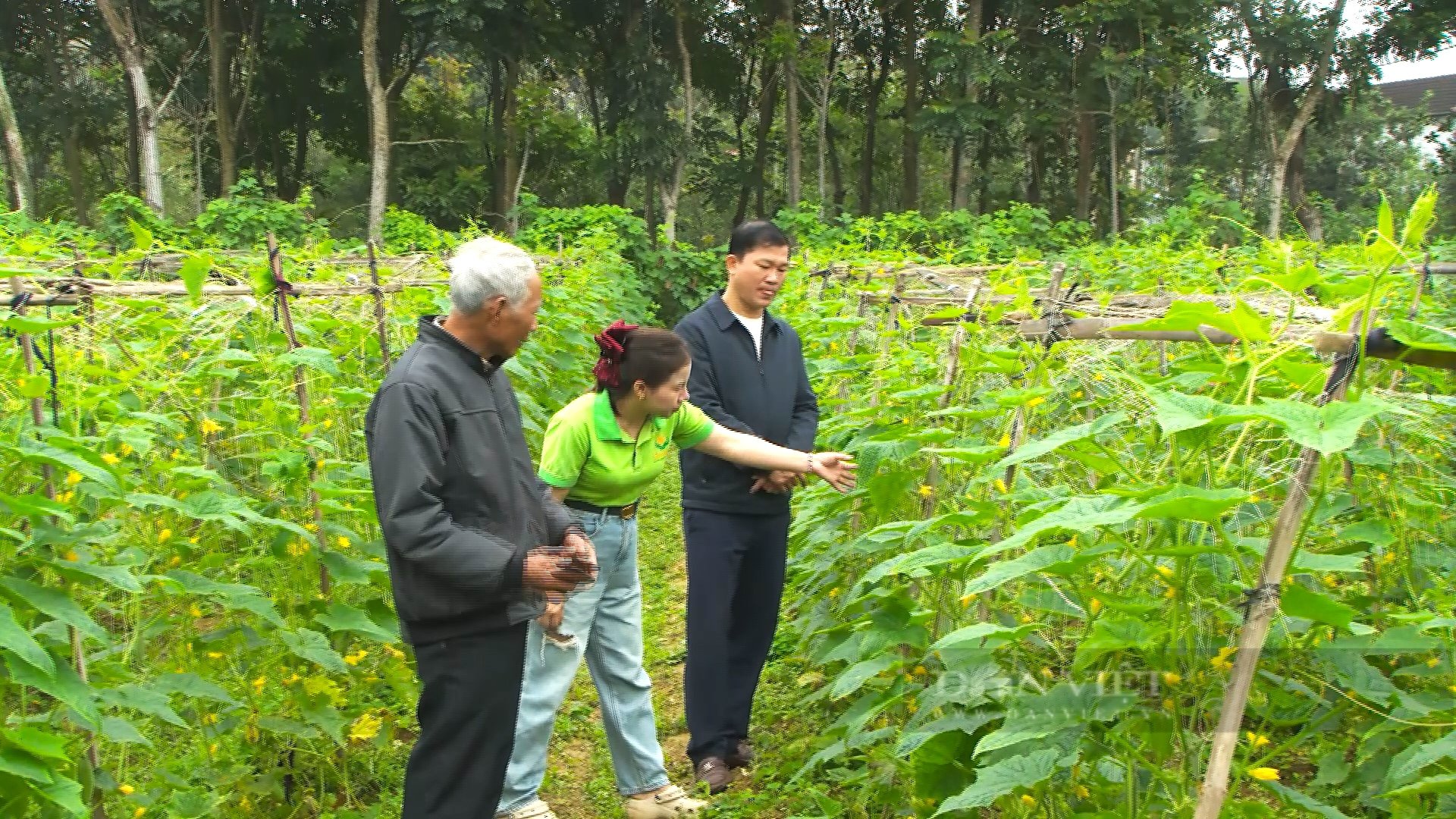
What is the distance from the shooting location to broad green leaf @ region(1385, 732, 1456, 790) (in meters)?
1.83

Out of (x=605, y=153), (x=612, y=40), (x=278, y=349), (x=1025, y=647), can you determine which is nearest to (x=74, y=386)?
(x=278, y=349)

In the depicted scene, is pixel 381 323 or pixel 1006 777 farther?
pixel 381 323

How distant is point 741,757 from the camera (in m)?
4.19

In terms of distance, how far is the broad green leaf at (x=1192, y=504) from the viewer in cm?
160

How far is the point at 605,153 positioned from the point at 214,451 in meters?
21.7

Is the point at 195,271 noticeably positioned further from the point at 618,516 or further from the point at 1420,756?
the point at 1420,756

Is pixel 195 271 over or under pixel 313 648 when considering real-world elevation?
over

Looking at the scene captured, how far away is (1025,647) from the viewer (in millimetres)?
2670

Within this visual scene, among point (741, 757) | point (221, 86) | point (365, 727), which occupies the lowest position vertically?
point (741, 757)

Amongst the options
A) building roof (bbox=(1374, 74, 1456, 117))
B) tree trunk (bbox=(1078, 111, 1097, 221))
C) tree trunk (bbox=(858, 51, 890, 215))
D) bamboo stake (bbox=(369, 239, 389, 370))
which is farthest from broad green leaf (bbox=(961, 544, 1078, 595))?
building roof (bbox=(1374, 74, 1456, 117))

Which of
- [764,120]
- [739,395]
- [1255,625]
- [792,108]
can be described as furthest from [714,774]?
[764,120]

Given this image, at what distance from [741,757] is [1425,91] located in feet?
162

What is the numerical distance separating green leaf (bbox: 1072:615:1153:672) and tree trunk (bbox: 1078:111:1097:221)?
78.1 feet

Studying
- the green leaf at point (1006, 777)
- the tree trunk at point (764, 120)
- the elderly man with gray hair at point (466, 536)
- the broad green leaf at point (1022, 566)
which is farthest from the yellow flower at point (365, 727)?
the tree trunk at point (764, 120)
